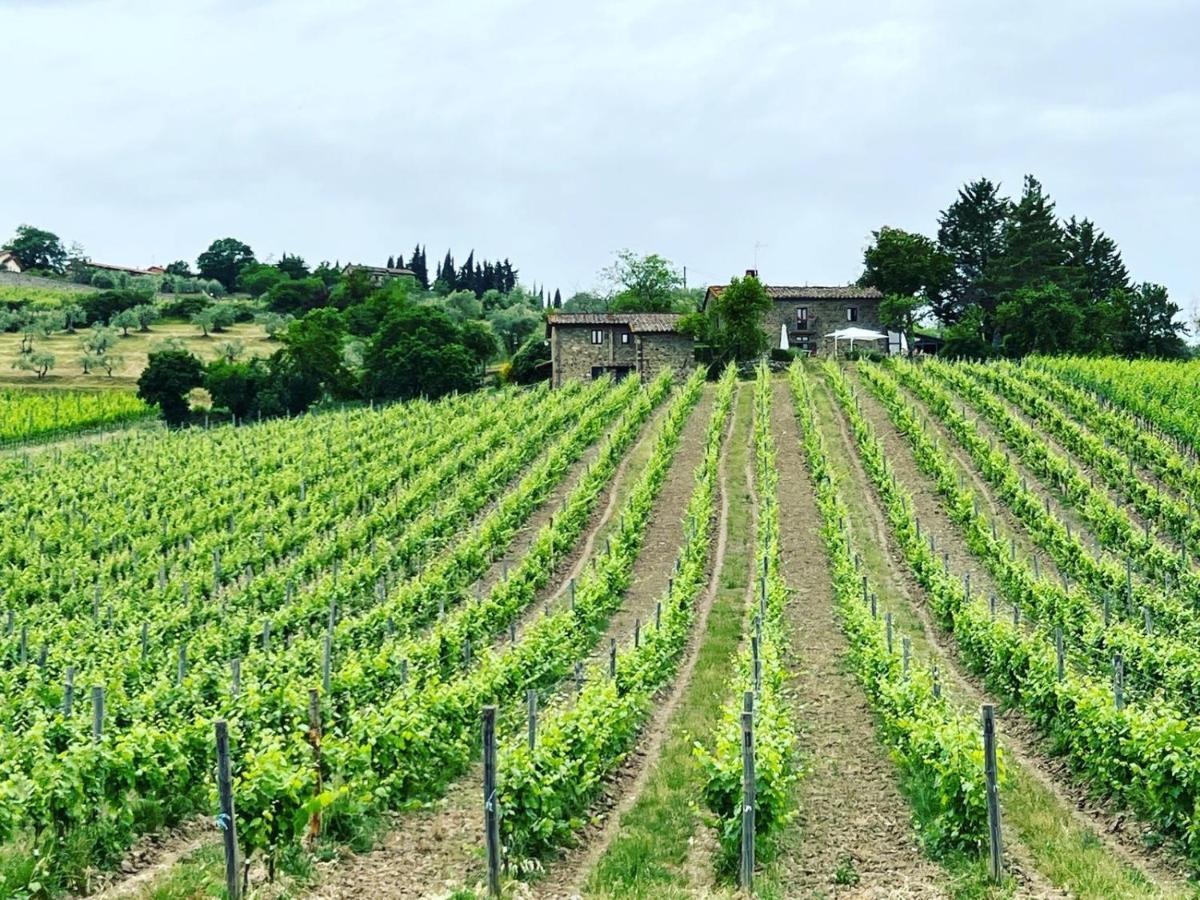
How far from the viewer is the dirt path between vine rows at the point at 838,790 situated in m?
9.72

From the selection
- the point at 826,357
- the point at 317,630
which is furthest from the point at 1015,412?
the point at 317,630

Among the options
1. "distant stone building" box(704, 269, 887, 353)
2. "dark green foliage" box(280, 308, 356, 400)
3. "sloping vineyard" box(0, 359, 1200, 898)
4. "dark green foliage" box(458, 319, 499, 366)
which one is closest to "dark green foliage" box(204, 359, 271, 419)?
"dark green foliage" box(280, 308, 356, 400)

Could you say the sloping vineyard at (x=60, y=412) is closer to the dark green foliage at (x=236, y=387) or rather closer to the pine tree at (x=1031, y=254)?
the dark green foliage at (x=236, y=387)

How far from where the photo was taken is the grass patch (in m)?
9.48

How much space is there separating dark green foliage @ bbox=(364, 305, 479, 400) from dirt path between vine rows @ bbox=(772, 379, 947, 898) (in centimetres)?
3883

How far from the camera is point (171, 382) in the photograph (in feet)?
204

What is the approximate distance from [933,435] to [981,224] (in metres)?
44.1

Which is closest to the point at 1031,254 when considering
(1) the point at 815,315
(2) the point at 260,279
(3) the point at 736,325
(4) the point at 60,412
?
(1) the point at 815,315

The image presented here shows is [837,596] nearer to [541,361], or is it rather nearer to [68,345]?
[541,361]

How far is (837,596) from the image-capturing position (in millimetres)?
22828

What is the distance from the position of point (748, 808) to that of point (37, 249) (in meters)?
171

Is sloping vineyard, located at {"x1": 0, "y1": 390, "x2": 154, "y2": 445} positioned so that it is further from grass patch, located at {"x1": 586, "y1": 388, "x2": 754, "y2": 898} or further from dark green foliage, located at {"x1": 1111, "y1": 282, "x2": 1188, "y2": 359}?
dark green foliage, located at {"x1": 1111, "y1": 282, "x2": 1188, "y2": 359}

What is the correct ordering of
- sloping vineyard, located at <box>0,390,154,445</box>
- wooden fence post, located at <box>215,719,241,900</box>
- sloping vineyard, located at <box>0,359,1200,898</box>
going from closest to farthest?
wooden fence post, located at <box>215,719,241,900</box>
sloping vineyard, located at <box>0,359,1200,898</box>
sloping vineyard, located at <box>0,390,154,445</box>

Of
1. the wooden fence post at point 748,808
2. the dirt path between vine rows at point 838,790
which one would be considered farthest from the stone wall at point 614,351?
the wooden fence post at point 748,808
